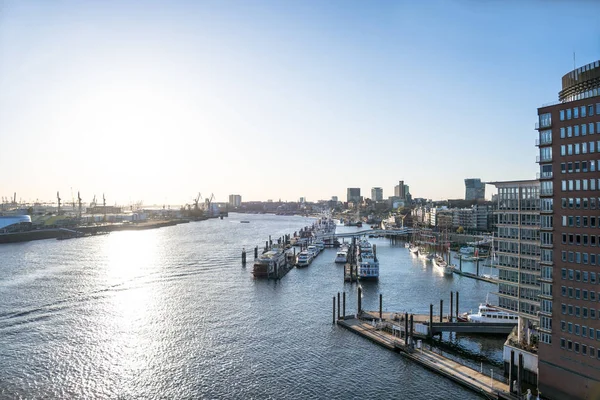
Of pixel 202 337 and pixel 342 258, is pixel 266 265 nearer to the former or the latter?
pixel 342 258

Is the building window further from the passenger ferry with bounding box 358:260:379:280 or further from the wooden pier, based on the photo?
the passenger ferry with bounding box 358:260:379:280

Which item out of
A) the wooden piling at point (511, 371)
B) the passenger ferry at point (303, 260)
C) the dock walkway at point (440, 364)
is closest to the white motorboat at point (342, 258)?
the passenger ferry at point (303, 260)

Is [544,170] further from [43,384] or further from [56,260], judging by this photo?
[56,260]

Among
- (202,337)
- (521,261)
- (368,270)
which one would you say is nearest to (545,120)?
(521,261)

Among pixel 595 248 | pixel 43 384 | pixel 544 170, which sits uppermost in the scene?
pixel 544 170

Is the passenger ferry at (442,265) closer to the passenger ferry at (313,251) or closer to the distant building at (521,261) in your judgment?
the passenger ferry at (313,251)

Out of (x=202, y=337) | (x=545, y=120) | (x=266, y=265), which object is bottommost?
(x=202, y=337)

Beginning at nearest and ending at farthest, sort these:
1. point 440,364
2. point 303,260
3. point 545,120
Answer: point 545,120
point 440,364
point 303,260

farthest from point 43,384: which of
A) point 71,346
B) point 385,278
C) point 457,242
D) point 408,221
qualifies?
point 408,221
